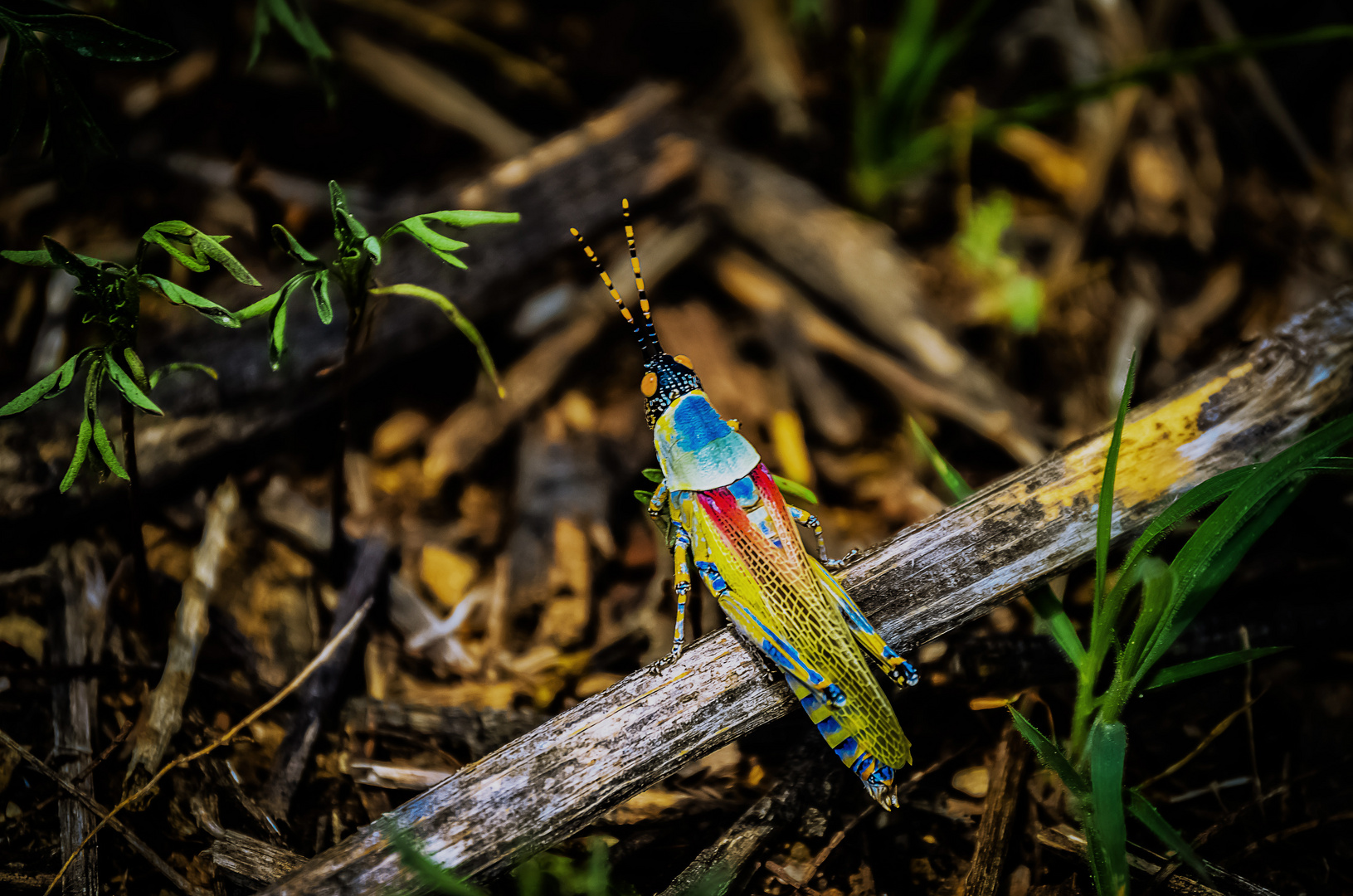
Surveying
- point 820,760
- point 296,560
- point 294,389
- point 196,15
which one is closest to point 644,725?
point 820,760

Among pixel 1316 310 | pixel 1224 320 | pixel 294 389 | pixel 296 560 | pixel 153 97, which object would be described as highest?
pixel 153 97

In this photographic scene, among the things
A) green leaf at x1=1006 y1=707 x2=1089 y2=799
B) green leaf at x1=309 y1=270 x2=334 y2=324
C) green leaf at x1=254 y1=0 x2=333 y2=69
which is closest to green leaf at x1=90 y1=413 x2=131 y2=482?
green leaf at x1=309 y1=270 x2=334 y2=324

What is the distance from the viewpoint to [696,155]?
319 centimetres

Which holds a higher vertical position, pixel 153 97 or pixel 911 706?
pixel 153 97

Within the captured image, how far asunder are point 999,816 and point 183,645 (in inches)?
97.5

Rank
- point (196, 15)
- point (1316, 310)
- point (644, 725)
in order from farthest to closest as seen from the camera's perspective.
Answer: point (196, 15)
point (1316, 310)
point (644, 725)

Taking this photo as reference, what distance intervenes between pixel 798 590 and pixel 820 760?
1.99ft

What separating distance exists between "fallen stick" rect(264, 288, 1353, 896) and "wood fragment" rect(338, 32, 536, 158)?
107 inches

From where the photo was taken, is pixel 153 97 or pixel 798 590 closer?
pixel 798 590

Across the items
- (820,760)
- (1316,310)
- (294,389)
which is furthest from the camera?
(294,389)

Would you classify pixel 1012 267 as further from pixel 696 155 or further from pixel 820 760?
pixel 820 760

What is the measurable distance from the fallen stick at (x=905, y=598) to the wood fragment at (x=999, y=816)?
0.96 feet

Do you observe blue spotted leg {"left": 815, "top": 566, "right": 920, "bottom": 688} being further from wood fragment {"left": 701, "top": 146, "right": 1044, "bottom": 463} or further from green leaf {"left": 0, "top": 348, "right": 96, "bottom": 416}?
green leaf {"left": 0, "top": 348, "right": 96, "bottom": 416}

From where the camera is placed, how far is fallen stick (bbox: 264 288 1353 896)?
62.1 inches
